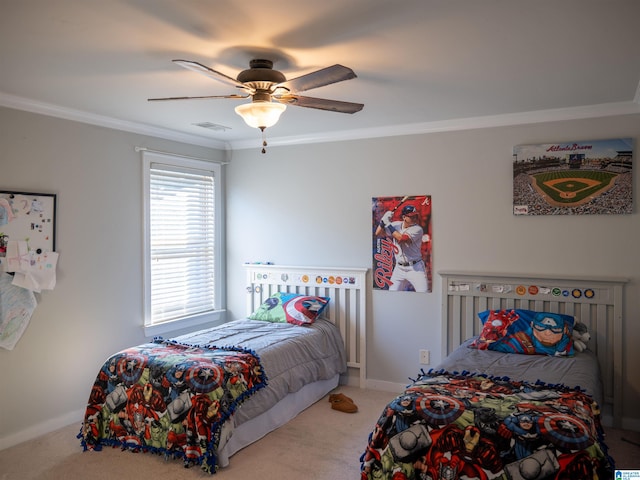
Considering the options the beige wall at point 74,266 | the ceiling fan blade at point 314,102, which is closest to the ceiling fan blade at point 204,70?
the ceiling fan blade at point 314,102

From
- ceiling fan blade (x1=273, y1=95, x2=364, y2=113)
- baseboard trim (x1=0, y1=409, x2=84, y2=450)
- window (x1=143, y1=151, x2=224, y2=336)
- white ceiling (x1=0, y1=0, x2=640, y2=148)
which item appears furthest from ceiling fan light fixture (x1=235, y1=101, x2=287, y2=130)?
baseboard trim (x1=0, y1=409, x2=84, y2=450)

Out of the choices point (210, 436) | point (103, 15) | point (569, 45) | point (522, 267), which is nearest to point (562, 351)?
point (522, 267)

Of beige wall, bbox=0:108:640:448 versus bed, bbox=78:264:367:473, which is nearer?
bed, bbox=78:264:367:473

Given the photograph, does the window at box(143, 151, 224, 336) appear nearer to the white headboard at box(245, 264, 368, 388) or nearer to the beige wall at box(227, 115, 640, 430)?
the beige wall at box(227, 115, 640, 430)

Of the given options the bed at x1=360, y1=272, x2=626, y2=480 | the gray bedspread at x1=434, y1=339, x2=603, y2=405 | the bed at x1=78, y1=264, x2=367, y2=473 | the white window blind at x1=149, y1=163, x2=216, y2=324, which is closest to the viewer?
the bed at x1=360, y1=272, x2=626, y2=480

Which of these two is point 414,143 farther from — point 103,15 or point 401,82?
point 103,15

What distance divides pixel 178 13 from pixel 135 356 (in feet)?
7.47

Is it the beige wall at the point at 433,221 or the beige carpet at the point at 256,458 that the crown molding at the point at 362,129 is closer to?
the beige wall at the point at 433,221

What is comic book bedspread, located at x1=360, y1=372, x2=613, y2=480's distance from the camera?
2.11 m

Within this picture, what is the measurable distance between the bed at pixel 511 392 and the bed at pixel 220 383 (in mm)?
922

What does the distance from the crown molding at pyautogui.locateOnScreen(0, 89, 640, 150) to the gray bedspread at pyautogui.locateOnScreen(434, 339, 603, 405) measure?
1788 mm

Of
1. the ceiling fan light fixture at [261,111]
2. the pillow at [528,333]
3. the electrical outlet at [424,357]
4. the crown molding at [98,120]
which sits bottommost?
the electrical outlet at [424,357]

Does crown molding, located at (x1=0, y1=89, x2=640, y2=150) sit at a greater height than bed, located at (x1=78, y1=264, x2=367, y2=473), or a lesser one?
greater

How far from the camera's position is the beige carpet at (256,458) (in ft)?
9.69
